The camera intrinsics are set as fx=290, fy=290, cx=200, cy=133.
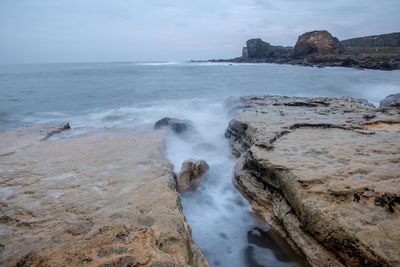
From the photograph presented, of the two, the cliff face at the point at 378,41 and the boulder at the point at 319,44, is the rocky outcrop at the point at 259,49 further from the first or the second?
the cliff face at the point at 378,41

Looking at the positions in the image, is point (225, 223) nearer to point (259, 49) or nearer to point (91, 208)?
point (91, 208)

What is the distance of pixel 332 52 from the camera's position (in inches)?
2490

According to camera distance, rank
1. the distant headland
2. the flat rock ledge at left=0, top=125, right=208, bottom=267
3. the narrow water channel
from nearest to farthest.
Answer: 1. the flat rock ledge at left=0, top=125, right=208, bottom=267
2. the narrow water channel
3. the distant headland

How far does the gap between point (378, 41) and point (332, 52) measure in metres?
32.1

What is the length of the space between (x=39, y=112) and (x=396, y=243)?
13.5 m

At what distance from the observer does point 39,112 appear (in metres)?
12.6

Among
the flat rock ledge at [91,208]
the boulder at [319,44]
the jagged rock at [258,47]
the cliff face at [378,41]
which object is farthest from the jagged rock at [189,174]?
the cliff face at [378,41]

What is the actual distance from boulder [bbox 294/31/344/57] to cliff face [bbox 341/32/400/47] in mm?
21299

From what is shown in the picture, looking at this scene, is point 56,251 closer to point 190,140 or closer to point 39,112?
point 190,140

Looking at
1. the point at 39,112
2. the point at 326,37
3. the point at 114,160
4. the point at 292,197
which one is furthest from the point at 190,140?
the point at 326,37

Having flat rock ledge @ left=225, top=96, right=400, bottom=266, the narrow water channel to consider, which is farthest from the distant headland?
the narrow water channel

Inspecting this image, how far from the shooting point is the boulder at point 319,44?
62.8m

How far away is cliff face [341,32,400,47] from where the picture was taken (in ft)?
252

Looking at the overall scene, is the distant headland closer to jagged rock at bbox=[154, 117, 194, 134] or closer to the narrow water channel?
jagged rock at bbox=[154, 117, 194, 134]
